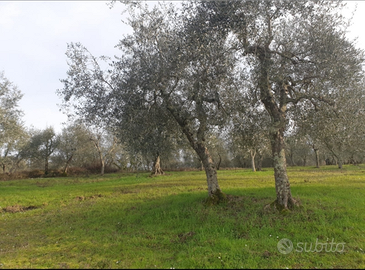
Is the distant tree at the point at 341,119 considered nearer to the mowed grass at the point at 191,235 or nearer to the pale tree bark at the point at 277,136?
the pale tree bark at the point at 277,136

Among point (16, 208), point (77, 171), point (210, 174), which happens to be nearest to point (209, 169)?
point (210, 174)

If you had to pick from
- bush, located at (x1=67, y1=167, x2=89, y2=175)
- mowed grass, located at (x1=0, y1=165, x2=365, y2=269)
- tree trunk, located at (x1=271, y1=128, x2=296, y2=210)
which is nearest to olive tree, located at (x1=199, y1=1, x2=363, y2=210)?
tree trunk, located at (x1=271, y1=128, x2=296, y2=210)

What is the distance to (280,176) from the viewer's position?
1152 centimetres

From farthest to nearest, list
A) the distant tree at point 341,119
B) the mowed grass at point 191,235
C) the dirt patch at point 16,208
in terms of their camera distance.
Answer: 1. the dirt patch at point 16,208
2. the distant tree at point 341,119
3. the mowed grass at point 191,235

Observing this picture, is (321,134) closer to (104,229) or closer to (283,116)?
(283,116)

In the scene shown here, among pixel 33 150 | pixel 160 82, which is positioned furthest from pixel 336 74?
pixel 33 150

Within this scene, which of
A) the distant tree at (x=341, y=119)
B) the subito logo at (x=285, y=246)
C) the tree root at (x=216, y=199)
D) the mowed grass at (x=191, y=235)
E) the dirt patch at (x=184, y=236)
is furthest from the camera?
the tree root at (x=216, y=199)

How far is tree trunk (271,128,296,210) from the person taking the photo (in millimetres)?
11516

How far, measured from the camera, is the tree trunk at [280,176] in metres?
11.5

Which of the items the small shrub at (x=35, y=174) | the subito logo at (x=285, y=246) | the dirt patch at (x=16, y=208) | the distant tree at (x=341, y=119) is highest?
the distant tree at (x=341, y=119)

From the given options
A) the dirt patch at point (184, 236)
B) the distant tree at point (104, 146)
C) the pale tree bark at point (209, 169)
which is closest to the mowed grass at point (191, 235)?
the dirt patch at point (184, 236)

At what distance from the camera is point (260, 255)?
7.49 metres

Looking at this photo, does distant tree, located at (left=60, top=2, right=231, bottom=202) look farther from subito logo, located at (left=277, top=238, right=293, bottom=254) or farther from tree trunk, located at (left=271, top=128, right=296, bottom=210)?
subito logo, located at (left=277, top=238, right=293, bottom=254)

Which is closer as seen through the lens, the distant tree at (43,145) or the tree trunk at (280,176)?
the tree trunk at (280,176)
